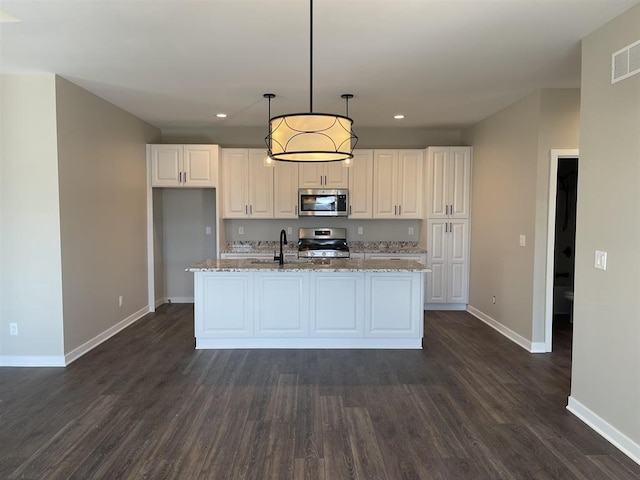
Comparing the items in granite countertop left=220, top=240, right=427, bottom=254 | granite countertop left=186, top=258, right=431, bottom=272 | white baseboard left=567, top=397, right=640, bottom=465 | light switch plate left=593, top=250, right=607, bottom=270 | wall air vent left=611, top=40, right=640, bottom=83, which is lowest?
white baseboard left=567, top=397, right=640, bottom=465

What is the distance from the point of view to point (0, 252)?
3.76m

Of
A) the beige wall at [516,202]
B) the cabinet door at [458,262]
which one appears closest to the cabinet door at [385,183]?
the cabinet door at [458,262]

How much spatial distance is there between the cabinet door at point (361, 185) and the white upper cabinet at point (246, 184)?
1.20 m

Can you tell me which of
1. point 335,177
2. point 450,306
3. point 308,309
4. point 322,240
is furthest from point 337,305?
point 450,306

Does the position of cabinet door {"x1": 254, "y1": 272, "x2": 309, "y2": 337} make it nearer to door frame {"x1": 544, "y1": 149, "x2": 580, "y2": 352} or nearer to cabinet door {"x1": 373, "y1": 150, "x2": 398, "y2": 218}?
cabinet door {"x1": 373, "y1": 150, "x2": 398, "y2": 218}

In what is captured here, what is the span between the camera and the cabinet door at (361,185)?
6.09 m

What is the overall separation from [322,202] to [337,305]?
85.0 inches

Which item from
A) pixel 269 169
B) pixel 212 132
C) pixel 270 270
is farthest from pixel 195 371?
pixel 212 132

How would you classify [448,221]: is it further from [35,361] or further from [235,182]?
[35,361]

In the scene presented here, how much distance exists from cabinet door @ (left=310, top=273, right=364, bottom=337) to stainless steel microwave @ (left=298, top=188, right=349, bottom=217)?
1922 mm

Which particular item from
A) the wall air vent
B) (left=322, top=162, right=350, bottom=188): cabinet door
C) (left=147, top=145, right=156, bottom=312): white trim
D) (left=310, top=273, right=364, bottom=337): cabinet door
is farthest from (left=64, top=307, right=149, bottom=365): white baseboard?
the wall air vent

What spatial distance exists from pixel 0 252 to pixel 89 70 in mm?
1836

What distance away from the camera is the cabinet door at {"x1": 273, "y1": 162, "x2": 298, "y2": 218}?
609 cm

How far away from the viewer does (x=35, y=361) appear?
3.83 meters
